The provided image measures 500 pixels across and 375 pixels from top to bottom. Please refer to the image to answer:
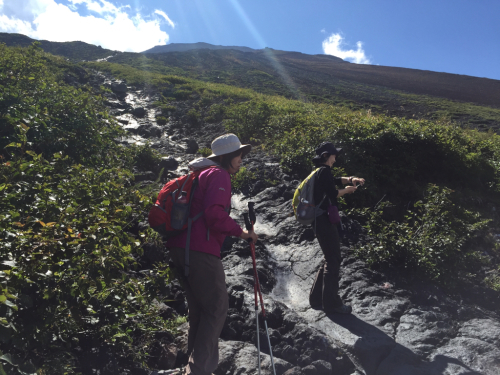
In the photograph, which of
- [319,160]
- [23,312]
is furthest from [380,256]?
[23,312]

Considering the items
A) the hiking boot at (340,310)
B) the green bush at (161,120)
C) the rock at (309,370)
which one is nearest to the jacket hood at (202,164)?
the rock at (309,370)

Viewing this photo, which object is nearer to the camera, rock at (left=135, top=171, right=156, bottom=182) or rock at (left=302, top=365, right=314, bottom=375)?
rock at (left=302, top=365, right=314, bottom=375)

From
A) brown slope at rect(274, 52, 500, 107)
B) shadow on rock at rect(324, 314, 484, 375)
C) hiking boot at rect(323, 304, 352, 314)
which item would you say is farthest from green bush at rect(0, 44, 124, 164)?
brown slope at rect(274, 52, 500, 107)

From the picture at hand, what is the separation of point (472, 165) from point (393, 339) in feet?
22.0

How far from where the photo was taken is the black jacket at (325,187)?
4.00 m

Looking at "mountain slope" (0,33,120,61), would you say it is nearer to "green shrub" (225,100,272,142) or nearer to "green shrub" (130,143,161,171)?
"green shrub" (225,100,272,142)

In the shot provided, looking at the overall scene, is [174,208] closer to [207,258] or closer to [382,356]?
[207,258]

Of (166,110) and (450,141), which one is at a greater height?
(166,110)

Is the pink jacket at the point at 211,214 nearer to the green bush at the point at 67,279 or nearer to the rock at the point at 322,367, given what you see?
the green bush at the point at 67,279

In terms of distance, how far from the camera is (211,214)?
2561 millimetres

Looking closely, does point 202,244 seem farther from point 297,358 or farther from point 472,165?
point 472,165

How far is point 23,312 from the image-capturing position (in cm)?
212

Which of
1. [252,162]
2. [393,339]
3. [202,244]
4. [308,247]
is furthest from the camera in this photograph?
[252,162]

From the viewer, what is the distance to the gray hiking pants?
263cm
